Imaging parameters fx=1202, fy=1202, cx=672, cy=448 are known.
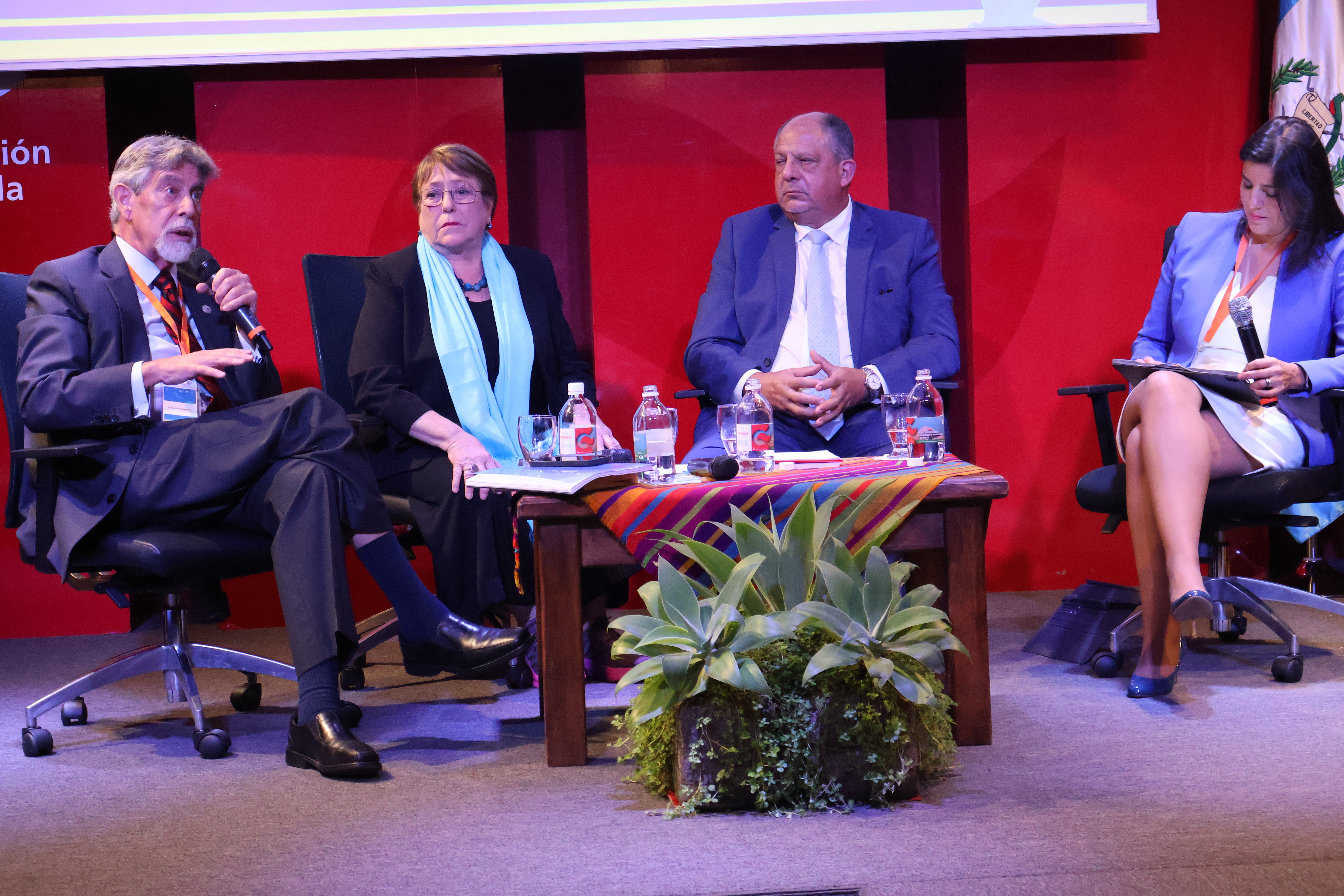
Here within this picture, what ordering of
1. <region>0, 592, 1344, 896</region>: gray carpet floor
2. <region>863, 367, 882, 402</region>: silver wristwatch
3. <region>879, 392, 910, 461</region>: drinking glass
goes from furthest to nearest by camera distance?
<region>863, 367, 882, 402</region>: silver wristwatch < <region>879, 392, 910, 461</region>: drinking glass < <region>0, 592, 1344, 896</region>: gray carpet floor

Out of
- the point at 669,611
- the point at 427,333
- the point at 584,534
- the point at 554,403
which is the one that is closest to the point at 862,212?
the point at 554,403

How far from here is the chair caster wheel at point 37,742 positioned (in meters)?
2.62

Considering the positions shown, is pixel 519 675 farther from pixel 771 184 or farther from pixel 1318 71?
pixel 1318 71

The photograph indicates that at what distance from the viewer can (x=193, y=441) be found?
2.64m

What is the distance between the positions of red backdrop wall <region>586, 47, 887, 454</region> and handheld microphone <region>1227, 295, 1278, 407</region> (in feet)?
4.67

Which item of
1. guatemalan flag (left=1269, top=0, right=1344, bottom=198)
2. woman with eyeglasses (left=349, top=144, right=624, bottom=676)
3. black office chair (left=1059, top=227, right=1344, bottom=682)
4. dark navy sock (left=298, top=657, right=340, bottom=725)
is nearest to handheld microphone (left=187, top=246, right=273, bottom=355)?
woman with eyeglasses (left=349, top=144, right=624, bottom=676)

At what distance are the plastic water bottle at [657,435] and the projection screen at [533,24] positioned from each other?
6.11 feet

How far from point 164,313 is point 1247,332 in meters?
2.69

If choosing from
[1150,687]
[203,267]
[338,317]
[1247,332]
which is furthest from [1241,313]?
[203,267]

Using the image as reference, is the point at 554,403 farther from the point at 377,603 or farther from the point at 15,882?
the point at 15,882

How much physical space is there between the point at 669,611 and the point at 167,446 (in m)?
1.29

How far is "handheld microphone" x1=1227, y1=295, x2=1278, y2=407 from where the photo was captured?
3021 mm

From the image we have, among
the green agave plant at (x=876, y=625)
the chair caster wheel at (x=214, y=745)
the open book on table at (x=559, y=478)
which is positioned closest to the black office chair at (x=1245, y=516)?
the green agave plant at (x=876, y=625)

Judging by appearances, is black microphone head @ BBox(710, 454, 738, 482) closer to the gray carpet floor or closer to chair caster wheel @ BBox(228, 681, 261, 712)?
the gray carpet floor
